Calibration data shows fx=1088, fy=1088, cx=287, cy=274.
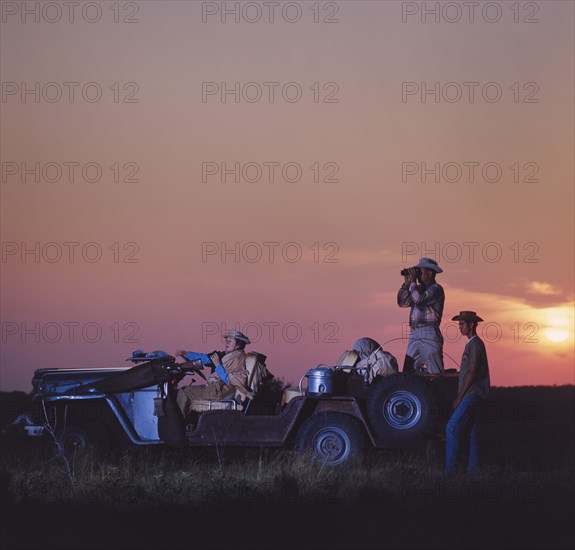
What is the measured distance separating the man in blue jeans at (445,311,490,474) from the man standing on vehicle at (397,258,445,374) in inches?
22.1

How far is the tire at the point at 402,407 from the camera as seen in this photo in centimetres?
1442

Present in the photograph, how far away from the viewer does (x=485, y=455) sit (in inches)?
781

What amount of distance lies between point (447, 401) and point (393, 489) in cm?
209

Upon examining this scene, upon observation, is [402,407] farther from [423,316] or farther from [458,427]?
[423,316]

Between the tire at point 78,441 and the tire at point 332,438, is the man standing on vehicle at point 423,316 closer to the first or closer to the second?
the tire at point 332,438

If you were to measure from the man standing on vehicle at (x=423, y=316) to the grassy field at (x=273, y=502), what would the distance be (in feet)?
3.92

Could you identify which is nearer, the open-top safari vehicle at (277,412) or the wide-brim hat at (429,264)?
the open-top safari vehicle at (277,412)

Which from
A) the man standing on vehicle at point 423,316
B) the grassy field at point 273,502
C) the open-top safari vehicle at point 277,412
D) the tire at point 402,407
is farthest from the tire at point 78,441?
the man standing on vehicle at point 423,316

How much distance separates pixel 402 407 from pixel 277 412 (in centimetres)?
176

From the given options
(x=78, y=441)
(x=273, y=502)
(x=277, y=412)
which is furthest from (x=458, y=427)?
(x=78, y=441)

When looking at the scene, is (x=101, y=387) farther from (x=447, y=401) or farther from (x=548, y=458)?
(x=548, y=458)

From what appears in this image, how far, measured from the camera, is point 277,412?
15.0 meters

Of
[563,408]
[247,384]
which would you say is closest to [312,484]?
[247,384]

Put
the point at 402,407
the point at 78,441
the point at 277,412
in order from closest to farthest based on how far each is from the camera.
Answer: the point at 402,407
the point at 277,412
the point at 78,441
